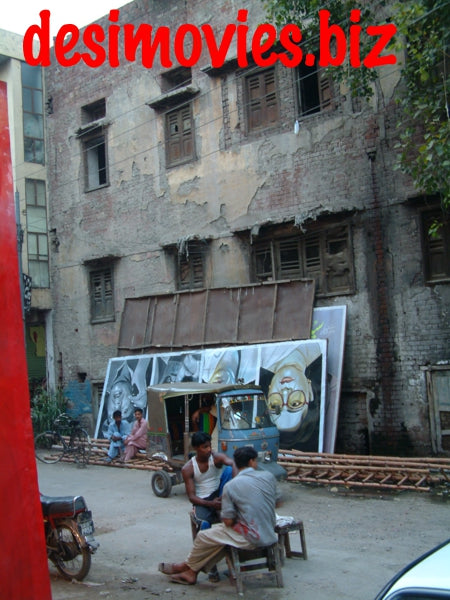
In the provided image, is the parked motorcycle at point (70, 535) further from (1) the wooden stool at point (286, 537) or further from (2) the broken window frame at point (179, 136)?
(2) the broken window frame at point (179, 136)

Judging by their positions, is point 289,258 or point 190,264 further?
point 190,264

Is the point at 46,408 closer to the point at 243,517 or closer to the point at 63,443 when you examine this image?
the point at 63,443

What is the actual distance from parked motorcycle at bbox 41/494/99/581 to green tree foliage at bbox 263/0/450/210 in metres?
6.66

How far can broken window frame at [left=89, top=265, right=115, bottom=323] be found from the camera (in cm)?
1756

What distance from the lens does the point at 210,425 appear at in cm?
1154

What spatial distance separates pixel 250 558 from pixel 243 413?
4122 mm

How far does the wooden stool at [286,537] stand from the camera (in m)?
6.30

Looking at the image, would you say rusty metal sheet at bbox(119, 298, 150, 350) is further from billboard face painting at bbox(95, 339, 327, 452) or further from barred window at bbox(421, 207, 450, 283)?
barred window at bbox(421, 207, 450, 283)

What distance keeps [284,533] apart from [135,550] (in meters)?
2.14

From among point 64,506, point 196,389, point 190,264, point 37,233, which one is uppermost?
point 37,233

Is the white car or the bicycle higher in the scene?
the white car

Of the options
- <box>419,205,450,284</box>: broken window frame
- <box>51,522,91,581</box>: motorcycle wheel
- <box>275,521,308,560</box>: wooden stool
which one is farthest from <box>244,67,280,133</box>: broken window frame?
<box>51,522,91,581</box>: motorcycle wheel

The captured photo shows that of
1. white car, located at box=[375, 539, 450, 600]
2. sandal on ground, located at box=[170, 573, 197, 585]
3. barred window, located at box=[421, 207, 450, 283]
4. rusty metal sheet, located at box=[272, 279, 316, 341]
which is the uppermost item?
barred window, located at box=[421, 207, 450, 283]

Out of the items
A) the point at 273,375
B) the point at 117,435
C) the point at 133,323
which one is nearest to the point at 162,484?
the point at 273,375
